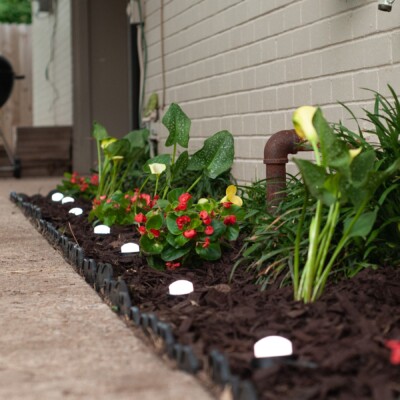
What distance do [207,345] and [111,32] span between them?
893 cm

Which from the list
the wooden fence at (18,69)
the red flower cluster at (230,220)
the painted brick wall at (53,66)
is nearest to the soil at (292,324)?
the red flower cluster at (230,220)

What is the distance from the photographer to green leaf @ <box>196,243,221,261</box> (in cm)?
378

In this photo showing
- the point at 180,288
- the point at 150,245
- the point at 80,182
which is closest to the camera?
the point at 180,288

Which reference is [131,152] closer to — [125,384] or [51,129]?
[125,384]

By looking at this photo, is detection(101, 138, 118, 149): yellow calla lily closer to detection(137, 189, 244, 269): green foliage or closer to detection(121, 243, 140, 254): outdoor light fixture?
detection(121, 243, 140, 254): outdoor light fixture

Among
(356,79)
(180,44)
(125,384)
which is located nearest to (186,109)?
(180,44)

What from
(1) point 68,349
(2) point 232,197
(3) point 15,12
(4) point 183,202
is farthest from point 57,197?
(3) point 15,12

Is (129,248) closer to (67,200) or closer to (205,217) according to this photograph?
(205,217)

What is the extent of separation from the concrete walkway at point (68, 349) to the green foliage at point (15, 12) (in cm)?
2190

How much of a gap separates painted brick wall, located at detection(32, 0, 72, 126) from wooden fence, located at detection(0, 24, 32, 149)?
111cm

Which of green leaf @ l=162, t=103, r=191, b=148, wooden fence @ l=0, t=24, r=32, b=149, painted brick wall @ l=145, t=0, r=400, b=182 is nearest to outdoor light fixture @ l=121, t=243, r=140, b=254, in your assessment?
green leaf @ l=162, t=103, r=191, b=148

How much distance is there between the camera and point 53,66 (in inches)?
531

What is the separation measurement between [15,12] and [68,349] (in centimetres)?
2353

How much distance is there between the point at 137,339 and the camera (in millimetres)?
2684
